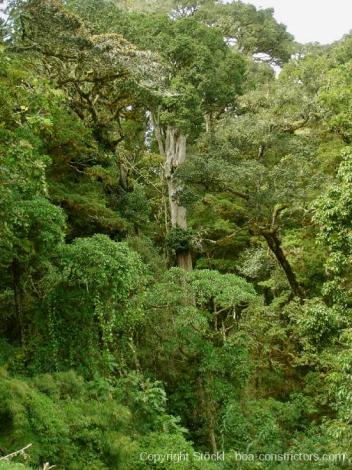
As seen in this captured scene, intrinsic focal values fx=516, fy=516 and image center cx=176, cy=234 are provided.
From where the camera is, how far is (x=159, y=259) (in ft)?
44.0

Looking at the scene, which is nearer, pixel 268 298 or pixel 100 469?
pixel 100 469

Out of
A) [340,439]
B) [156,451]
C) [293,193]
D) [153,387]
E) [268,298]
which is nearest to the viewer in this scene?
[156,451]

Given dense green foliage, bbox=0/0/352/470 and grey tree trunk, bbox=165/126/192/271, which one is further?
grey tree trunk, bbox=165/126/192/271

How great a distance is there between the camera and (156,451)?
26.5 feet

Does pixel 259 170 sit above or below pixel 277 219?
above

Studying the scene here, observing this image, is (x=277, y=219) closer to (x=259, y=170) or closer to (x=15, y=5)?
(x=259, y=170)

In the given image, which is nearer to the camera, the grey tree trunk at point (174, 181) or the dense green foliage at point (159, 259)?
the dense green foliage at point (159, 259)

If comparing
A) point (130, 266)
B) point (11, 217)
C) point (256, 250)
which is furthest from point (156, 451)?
point (256, 250)

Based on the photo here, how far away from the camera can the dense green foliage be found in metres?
7.71

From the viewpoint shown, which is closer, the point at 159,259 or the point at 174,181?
the point at 159,259

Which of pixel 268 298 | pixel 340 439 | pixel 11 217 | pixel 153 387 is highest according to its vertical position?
pixel 11 217

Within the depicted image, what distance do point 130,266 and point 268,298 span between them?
10861 mm

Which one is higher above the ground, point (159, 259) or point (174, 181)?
point (174, 181)

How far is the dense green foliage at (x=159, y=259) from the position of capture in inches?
304
